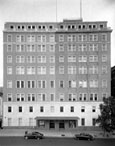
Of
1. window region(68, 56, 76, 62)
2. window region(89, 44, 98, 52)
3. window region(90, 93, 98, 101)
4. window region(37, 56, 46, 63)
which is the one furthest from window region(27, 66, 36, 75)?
window region(90, 93, 98, 101)

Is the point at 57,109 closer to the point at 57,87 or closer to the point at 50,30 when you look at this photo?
the point at 57,87

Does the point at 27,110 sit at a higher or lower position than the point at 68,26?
lower

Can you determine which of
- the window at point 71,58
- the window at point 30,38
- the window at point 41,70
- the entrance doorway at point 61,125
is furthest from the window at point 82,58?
the entrance doorway at point 61,125

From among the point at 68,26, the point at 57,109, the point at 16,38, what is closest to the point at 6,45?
the point at 16,38

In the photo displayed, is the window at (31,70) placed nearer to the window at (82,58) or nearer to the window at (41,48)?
the window at (41,48)

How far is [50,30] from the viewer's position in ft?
72.1

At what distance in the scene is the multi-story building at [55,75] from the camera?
21344mm

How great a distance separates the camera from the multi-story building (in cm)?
2134

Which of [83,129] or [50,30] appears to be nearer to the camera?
[83,129]

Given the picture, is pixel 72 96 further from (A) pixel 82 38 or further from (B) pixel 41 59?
(A) pixel 82 38

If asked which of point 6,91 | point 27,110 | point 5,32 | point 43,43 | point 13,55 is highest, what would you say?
point 5,32

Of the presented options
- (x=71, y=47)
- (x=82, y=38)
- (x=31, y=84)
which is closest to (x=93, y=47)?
(x=82, y=38)

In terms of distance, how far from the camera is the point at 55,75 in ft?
71.2

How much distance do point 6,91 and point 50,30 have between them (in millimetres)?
9075
